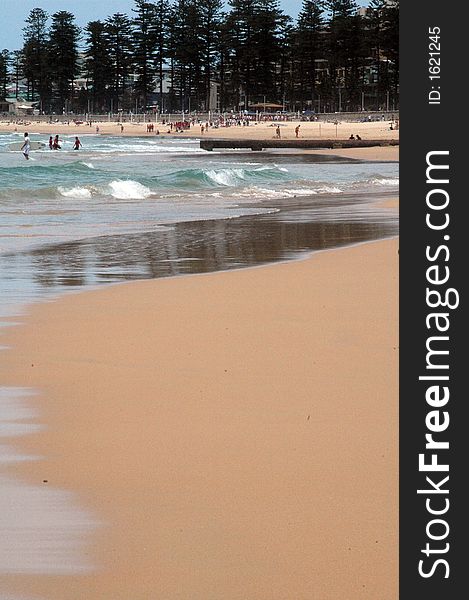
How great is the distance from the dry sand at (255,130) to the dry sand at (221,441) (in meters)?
78.0

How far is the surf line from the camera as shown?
3789 millimetres

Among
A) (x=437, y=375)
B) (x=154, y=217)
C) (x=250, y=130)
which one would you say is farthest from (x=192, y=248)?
(x=250, y=130)

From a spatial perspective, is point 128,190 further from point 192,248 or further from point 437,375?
point 437,375

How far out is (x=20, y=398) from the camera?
7.15 meters

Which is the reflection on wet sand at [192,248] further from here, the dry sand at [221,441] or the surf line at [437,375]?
the surf line at [437,375]

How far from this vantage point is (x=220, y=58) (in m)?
150

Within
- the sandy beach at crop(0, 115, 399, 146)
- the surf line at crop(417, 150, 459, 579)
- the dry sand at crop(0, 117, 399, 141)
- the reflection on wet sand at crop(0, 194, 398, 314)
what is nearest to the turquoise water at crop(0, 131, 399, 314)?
the reflection on wet sand at crop(0, 194, 398, 314)

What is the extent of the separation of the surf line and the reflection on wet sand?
304 inches

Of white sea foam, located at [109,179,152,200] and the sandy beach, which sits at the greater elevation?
the sandy beach

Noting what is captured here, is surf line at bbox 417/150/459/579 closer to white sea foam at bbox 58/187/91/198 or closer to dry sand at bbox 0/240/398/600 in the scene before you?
dry sand at bbox 0/240/398/600

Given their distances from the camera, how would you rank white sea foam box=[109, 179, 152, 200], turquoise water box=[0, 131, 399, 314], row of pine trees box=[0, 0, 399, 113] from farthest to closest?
row of pine trees box=[0, 0, 399, 113], white sea foam box=[109, 179, 152, 200], turquoise water box=[0, 131, 399, 314]

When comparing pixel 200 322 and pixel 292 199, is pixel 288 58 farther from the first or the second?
pixel 200 322

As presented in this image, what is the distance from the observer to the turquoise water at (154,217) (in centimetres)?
1434

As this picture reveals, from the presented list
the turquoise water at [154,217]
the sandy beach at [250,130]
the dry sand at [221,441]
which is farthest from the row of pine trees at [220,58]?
the dry sand at [221,441]
